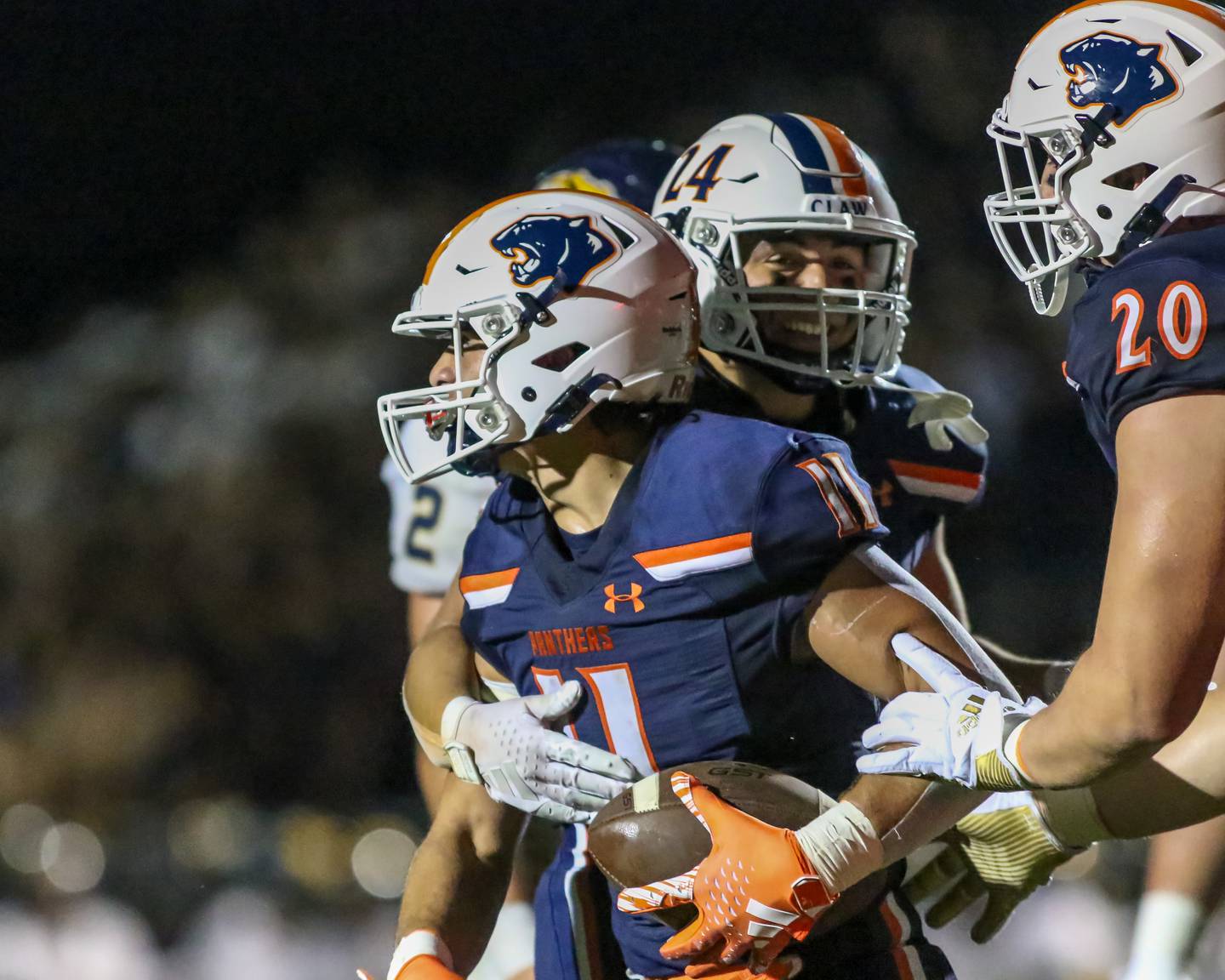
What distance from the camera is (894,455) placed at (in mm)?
2209

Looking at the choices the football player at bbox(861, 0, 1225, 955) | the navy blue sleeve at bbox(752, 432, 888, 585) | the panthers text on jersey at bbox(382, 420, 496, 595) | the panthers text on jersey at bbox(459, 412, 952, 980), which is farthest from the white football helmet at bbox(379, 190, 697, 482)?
the panthers text on jersey at bbox(382, 420, 496, 595)

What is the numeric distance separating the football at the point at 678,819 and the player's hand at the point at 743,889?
0.06ft

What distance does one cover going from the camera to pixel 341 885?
4.03 metres

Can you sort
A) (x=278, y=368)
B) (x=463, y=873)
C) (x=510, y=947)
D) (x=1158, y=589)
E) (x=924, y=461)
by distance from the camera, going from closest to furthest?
(x=1158, y=589) → (x=463, y=873) → (x=924, y=461) → (x=510, y=947) → (x=278, y=368)

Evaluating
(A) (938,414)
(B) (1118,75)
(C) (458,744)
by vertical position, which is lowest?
(C) (458,744)

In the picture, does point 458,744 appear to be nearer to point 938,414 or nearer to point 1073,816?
point 1073,816

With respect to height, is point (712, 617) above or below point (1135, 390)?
below

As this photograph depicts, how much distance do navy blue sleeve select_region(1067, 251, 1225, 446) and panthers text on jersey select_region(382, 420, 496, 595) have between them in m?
1.62

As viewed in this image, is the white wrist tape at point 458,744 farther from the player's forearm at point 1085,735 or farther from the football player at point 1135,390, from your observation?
the player's forearm at point 1085,735

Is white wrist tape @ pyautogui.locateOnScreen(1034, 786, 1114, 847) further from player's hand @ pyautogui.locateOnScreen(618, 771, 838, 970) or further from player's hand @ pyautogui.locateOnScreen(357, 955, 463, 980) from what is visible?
player's hand @ pyautogui.locateOnScreen(357, 955, 463, 980)

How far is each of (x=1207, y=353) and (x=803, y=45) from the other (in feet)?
11.4

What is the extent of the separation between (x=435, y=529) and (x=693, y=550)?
1445 mm

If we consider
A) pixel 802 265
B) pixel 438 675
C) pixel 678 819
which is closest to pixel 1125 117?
pixel 802 265

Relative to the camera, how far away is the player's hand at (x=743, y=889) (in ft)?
4.91
